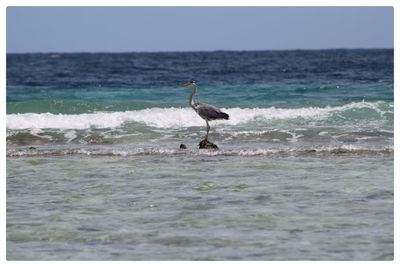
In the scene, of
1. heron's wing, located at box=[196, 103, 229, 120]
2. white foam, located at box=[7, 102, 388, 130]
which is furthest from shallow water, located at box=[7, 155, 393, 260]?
white foam, located at box=[7, 102, 388, 130]

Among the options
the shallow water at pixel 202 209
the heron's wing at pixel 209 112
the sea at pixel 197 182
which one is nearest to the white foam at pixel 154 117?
the sea at pixel 197 182

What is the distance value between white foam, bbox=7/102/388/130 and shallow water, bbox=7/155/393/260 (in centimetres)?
586

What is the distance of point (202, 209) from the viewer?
8.67 m

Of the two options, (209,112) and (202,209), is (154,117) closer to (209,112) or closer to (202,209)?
(209,112)

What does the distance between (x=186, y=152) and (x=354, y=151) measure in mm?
2589

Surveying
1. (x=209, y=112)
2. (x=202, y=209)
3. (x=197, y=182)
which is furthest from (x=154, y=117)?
(x=202, y=209)

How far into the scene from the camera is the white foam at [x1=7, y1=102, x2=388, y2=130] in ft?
59.8

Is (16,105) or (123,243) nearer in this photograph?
(123,243)

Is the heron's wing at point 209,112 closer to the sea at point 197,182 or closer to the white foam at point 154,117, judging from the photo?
the sea at point 197,182

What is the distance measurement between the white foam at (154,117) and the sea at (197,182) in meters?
0.04

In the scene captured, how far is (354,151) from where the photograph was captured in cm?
1290

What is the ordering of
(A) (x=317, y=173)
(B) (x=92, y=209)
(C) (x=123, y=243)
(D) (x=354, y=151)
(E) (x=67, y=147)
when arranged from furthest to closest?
(E) (x=67, y=147)
(D) (x=354, y=151)
(A) (x=317, y=173)
(B) (x=92, y=209)
(C) (x=123, y=243)

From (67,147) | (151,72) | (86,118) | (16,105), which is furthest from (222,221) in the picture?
(151,72)
